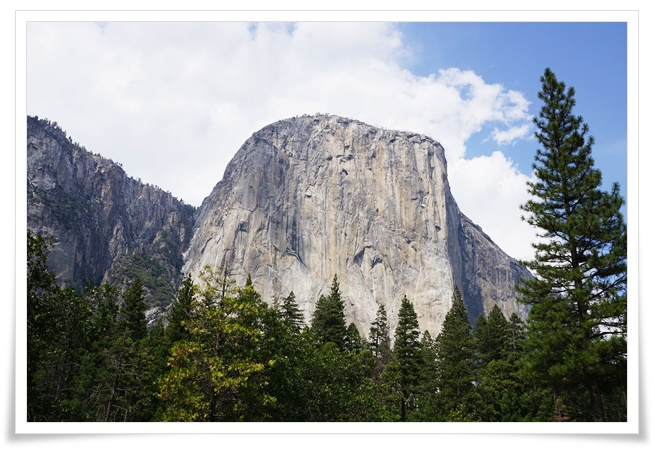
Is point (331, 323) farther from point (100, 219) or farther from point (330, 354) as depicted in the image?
point (100, 219)

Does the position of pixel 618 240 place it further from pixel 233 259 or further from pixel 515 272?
pixel 515 272

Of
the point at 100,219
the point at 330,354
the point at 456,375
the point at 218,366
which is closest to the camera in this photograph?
the point at 218,366

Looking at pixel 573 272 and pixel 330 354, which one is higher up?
pixel 573 272

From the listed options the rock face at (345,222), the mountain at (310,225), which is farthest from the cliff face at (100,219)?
the rock face at (345,222)

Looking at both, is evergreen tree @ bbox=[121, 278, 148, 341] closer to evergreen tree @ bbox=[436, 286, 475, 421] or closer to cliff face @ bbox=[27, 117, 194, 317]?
evergreen tree @ bbox=[436, 286, 475, 421]

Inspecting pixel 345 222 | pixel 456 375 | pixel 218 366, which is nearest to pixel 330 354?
pixel 218 366

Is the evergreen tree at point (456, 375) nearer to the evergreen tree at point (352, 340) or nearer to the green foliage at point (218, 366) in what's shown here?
the evergreen tree at point (352, 340)
